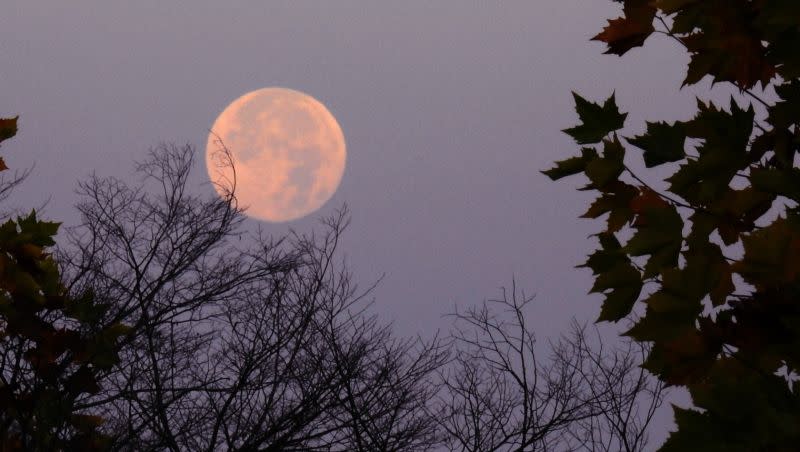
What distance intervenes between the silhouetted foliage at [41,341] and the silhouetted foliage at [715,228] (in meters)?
2.95

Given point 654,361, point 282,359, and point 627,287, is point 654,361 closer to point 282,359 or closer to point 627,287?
point 627,287

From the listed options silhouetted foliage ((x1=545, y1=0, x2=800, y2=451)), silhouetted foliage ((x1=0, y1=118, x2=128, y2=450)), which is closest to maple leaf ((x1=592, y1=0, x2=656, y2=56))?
silhouetted foliage ((x1=545, y1=0, x2=800, y2=451))

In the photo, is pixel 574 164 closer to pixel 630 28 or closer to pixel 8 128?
pixel 630 28

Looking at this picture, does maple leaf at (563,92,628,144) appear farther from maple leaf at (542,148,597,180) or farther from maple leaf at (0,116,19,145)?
maple leaf at (0,116,19,145)

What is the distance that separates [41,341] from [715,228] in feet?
13.4

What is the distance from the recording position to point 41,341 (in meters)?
5.02

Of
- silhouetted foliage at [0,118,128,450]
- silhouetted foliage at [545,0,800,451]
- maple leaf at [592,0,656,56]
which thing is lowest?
silhouetted foliage at [545,0,800,451]

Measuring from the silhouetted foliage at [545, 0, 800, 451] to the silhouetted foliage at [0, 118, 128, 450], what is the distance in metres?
2.95

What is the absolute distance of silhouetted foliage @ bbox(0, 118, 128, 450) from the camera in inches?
169

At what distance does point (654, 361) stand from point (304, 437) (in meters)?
5.94

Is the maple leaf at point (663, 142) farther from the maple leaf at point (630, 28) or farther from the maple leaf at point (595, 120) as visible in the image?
the maple leaf at point (630, 28)

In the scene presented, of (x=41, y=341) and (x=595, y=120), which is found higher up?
(x=41, y=341)

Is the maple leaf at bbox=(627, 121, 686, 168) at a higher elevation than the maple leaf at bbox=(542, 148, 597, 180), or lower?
lower

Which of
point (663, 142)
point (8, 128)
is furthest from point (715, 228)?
point (8, 128)
